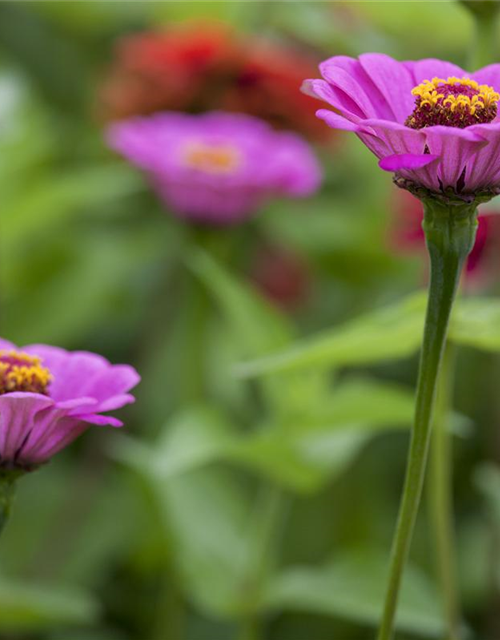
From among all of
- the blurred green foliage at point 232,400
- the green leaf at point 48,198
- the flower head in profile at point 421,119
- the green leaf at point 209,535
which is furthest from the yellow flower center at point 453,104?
the green leaf at point 48,198

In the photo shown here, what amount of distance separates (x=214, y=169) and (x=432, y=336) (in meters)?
0.44

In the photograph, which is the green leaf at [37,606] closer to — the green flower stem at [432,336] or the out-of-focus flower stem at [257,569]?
the out-of-focus flower stem at [257,569]

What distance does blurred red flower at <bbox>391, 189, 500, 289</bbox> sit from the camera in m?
0.55

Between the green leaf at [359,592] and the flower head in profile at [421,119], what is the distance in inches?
10.4

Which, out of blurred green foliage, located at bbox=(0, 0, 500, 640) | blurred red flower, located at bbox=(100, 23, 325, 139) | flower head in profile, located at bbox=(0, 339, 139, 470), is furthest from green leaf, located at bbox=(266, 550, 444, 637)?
blurred red flower, located at bbox=(100, 23, 325, 139)

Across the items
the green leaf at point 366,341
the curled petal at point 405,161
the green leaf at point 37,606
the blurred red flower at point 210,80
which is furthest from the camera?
the blurred red flower at point 210,80

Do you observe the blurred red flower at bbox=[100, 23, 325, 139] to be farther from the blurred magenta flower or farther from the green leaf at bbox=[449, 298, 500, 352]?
the green leaf at bbox=[449, 298, 500, 352]

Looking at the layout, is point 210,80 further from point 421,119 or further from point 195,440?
point 421,119

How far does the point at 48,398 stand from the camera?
318 millimetres

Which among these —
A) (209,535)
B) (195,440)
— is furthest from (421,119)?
(209,535)

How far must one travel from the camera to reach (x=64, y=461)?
2.76 feet

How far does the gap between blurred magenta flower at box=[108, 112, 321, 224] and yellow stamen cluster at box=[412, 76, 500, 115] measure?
0.37m

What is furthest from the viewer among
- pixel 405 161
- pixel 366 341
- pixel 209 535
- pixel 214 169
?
pixel 214 169

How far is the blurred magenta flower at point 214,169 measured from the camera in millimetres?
715
